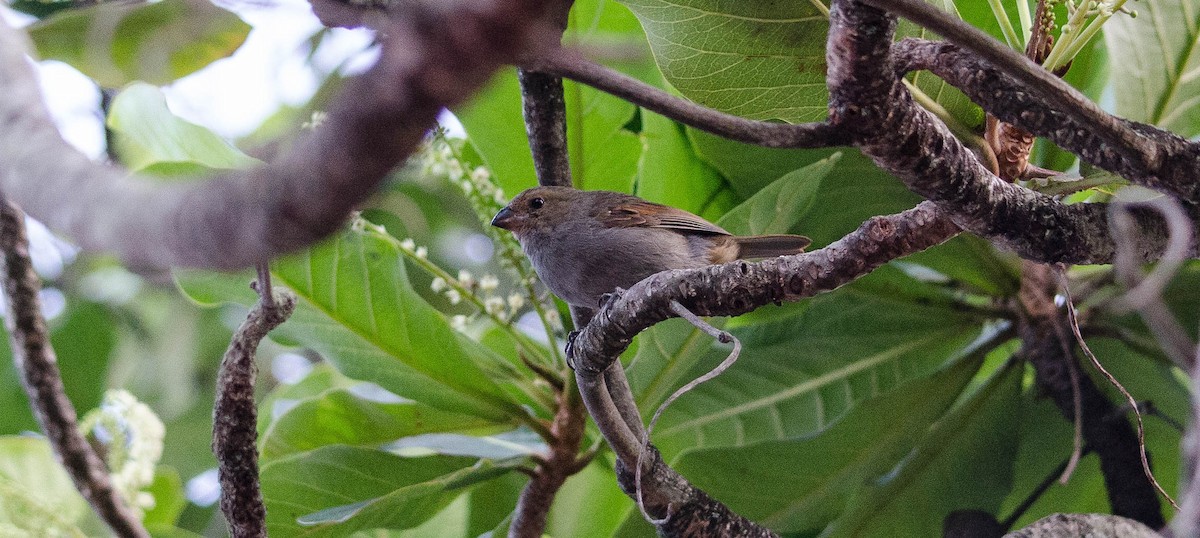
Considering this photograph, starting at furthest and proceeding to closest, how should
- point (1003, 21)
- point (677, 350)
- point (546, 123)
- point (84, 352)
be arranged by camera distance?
point (84, 352)
point (677, 350)
point (546, 123)
point (1003, 21)

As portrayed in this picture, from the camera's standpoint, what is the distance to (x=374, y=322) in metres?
2.39

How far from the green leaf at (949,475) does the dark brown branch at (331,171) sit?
6.55 feet

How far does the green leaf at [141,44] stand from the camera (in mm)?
2434

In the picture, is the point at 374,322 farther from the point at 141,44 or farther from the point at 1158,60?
the point at 1158,60

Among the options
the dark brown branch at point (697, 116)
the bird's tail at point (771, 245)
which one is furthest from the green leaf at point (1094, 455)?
the dark brown branch at point (697, 116)

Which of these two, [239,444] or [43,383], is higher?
[43,383]

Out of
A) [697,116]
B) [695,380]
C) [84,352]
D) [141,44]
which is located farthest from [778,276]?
[84,352]

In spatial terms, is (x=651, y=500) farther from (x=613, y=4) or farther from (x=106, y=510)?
(x=613, y=4)

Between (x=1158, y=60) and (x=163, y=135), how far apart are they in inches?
91.4

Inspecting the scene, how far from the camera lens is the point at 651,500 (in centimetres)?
184

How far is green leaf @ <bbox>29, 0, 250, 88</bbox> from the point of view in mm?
2434

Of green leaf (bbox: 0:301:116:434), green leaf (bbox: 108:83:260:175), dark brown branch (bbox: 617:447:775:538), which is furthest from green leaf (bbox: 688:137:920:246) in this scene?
green leaf (bbox: 0:301:116:434)

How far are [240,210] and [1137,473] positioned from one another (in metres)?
2.37

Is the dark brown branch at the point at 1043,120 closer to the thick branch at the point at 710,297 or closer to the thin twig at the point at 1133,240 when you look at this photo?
the thin twig at the point at 1133,240
